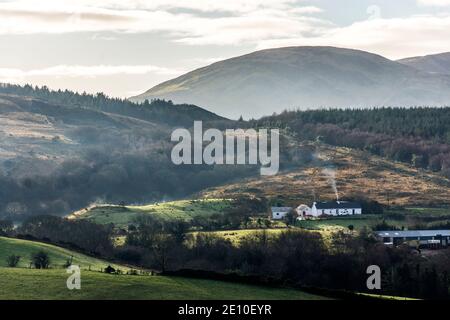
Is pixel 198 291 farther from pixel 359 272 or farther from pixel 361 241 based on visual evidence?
pixel 361 241

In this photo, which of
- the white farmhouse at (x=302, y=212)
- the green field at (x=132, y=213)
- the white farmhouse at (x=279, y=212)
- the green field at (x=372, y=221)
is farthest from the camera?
the white farmhouse at (x=302, y=212)

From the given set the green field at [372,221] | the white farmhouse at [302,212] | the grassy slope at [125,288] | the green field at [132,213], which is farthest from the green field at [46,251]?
the white farmhouse at [302,212]

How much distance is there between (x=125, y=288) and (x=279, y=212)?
125449 mm

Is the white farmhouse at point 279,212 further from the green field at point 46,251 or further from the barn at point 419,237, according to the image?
the green field at point 46,251

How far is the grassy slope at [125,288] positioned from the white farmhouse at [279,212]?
11395 centimetres

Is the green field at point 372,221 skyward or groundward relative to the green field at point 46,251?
groundward

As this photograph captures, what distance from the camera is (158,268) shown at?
4033 inches

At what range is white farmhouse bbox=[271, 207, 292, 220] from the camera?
188m

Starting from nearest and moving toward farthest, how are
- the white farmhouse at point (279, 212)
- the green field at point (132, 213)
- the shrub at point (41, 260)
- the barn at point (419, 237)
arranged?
the shrub at point (41, 260)
the barn at point (419, 237)
the green field at point (132, 213)
the white farmhouse at point (279, 212)

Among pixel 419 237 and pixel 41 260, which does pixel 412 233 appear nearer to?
pixel 419 237

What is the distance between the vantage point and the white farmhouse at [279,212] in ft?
617

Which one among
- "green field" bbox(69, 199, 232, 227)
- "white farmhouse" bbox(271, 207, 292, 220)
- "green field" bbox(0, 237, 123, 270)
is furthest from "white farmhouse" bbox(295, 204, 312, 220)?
"green field" bbox(0, 237, 123, 270)
